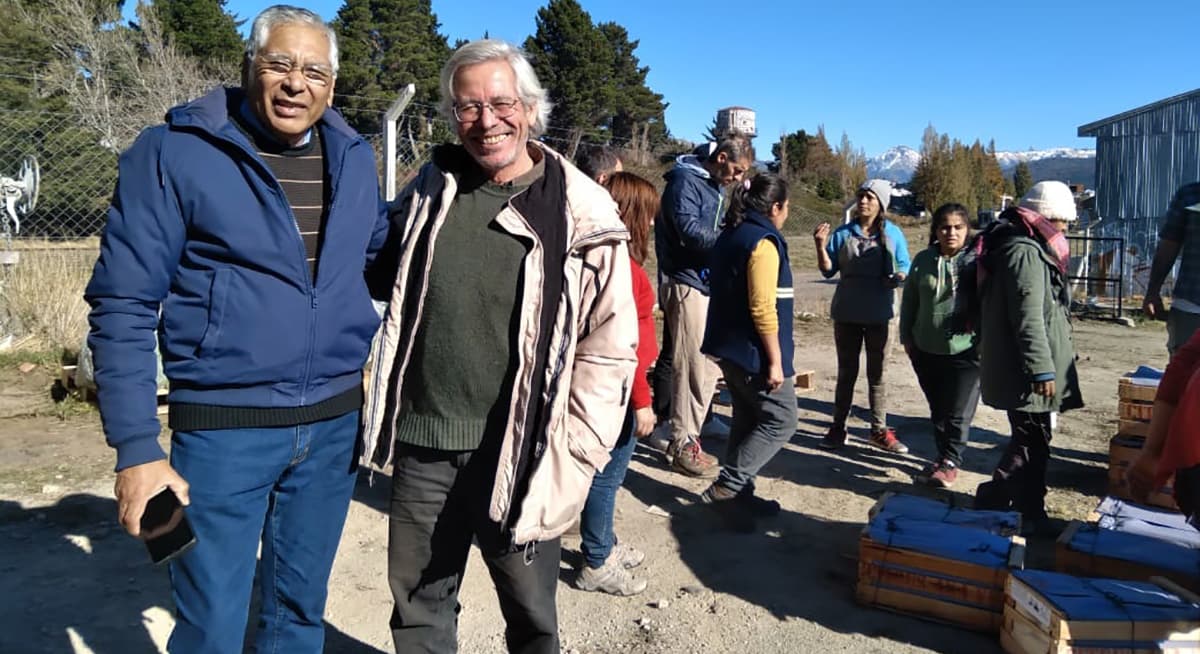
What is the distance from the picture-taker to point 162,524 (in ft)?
6.24

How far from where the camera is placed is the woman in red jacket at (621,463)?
365 centimetres

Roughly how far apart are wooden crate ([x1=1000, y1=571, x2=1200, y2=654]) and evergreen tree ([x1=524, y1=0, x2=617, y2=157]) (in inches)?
1347

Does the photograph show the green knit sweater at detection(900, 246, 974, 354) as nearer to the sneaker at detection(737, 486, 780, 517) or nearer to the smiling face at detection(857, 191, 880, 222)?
the smiling face at detection(857, 191, 880, 222)

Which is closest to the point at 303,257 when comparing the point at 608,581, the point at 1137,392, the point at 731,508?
the point at 608,581

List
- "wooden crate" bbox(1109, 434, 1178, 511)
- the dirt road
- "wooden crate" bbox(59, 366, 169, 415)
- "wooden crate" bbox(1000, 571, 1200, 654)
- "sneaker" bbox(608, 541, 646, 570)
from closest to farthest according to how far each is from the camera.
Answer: "wooden crate" bbox(1000, 571, 1200, 654) < the dirt road < "sneaker" bbox(608, 541, 646, 570) < "wooden crate" bbox(1109, 434, 1178, 511) < "wooden crate" bbox(59, 366, 169, 415)

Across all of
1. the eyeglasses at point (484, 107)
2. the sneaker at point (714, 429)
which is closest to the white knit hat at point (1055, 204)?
the sneaker at point (714, 429)

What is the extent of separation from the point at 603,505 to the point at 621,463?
200 millimetres

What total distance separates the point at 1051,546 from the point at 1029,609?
1385 mm

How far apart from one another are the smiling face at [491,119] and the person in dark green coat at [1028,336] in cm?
288

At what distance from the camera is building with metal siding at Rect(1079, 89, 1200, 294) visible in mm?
17562

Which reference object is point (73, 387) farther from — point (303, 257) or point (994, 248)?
point (994, 248)

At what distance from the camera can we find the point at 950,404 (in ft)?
17.0

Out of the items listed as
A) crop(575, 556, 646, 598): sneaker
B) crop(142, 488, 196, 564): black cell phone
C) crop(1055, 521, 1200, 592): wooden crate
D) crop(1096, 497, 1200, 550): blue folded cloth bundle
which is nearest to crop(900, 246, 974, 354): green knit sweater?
crop(1096, 497, 1200, 550): blue folded cloth bundle

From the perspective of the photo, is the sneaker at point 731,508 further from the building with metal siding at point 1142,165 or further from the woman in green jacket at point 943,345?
the building with metal siding at point 1142,165
